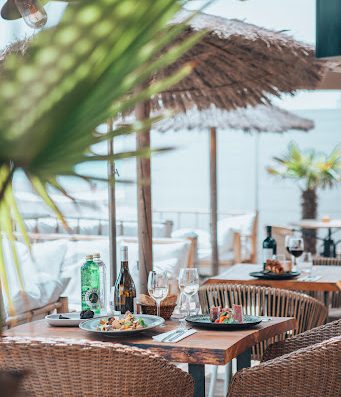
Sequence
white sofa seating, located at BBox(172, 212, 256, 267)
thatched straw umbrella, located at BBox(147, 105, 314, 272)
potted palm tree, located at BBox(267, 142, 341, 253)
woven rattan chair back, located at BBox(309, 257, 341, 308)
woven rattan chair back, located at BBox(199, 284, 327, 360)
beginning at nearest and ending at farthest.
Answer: woven rattan chair back, located at BBox(199, 284, 327, 360)
woven rattan chair back, located at BBox(309, 257, 341, 308)
thatched straw umbrella, located at BBox(147, 105, 314, 272)
white sofa seating, located at BBox(172, 212, 256, 267)
potted palm tree, located at BBox(267, 142, 341, 253)

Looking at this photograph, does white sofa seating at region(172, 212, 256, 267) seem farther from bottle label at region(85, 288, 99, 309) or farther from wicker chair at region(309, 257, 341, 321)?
bottle label at region(85, 288, 99, 309)

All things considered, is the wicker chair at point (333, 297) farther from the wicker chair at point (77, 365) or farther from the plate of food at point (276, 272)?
the wicker chair at point (77, 365)

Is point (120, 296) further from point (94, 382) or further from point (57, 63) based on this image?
point (57, 63)

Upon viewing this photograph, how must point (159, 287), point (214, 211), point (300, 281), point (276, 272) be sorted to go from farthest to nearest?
point (214, 211) → point (276, 272) → point (300, 281) → point (159, 287)

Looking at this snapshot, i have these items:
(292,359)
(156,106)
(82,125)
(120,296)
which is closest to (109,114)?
(82,125)

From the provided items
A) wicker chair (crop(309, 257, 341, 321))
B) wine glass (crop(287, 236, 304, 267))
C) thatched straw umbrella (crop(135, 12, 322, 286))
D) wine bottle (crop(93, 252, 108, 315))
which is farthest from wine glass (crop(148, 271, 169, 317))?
wicker chair (crop(309, 257, 341, 321))

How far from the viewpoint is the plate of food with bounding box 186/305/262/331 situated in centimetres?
266

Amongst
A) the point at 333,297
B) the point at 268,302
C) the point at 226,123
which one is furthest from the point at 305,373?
the point at 226,123

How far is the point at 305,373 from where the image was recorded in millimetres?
2436

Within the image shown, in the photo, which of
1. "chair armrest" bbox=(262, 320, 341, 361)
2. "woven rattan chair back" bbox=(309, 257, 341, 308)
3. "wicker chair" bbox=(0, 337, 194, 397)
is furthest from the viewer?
"woven rattan chair back" bbox=(309, 257, 341, 308)

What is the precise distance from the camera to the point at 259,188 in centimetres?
1135

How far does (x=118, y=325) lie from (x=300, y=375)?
23.6 inches

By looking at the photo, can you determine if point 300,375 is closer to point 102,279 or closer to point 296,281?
point 102,279

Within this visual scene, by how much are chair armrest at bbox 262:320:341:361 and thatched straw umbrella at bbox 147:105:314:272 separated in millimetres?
4960
